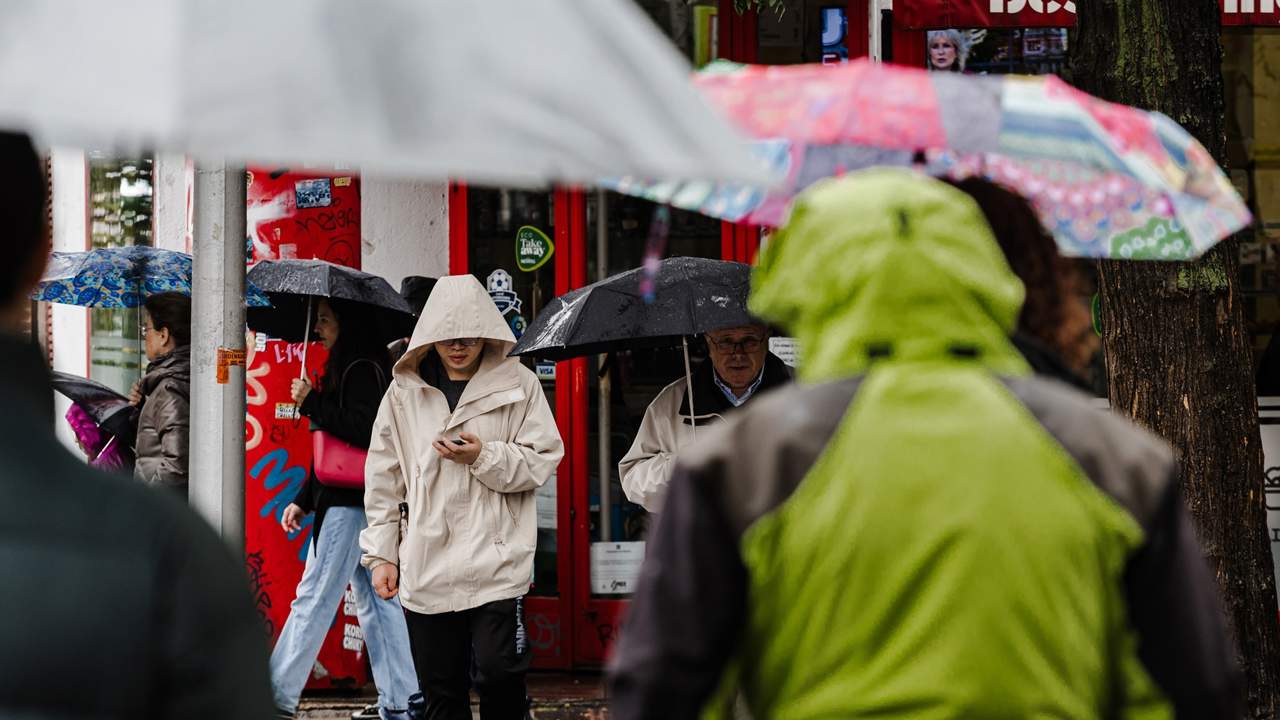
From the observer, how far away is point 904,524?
191cm

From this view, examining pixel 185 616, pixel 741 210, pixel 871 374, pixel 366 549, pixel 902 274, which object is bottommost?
pixel 366 549

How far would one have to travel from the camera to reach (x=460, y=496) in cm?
590

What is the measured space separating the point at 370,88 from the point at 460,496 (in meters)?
4.21

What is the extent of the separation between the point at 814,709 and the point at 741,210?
163 cm

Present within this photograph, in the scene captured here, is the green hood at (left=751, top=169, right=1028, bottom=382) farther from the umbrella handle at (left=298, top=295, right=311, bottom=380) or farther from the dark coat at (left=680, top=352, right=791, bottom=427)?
the umbrella handle at (left=298, top=295, right=311, bottom=380)

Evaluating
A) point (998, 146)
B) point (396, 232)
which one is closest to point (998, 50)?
point (396, 232)

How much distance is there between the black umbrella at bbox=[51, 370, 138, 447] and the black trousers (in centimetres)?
203

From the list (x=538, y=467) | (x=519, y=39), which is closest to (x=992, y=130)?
(x=519, y=39)

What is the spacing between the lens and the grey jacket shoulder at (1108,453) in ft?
6.56

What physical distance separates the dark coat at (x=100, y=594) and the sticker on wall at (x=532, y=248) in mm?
6135

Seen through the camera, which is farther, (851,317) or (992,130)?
(992,130)

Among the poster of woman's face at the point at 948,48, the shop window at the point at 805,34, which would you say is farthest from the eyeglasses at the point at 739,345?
the poster of woman's face at the point at 948,48

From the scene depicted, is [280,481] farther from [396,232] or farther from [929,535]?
[929,535]

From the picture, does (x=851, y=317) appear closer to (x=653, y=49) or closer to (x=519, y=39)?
(x=653, y=49)
